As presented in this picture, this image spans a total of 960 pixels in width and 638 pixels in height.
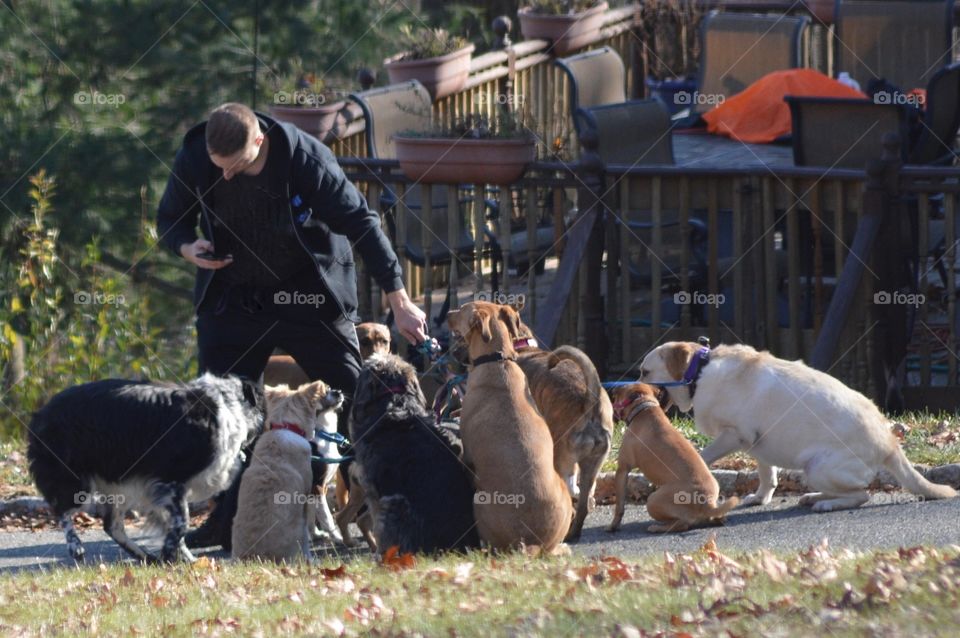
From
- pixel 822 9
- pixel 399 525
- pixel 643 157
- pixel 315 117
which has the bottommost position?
pixel 399 525

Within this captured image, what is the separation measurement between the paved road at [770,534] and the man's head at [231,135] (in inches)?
77.1

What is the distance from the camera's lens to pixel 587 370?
6723 millimetres

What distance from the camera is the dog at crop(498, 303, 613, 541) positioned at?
21.7 feet

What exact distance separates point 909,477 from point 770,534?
80 centimetres

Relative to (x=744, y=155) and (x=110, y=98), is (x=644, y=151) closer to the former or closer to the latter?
(x=744, y=155)

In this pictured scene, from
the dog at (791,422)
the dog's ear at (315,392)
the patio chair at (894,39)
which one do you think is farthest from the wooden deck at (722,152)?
the dog's ear at (315,392)

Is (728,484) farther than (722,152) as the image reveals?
No

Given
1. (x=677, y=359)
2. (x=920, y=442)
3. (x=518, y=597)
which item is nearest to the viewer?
(x=518, y=597)

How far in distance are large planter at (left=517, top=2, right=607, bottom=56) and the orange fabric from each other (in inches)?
72.9

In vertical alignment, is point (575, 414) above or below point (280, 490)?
above

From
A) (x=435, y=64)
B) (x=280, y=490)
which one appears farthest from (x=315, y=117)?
(x=280, y=490)

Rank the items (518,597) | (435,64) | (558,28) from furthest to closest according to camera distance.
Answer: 1. (558,28)
2. (435,64)
3. (518,597)

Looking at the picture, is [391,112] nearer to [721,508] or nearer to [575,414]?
[575,414]

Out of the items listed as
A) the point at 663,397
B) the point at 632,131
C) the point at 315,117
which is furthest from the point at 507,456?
the point at 632,131
